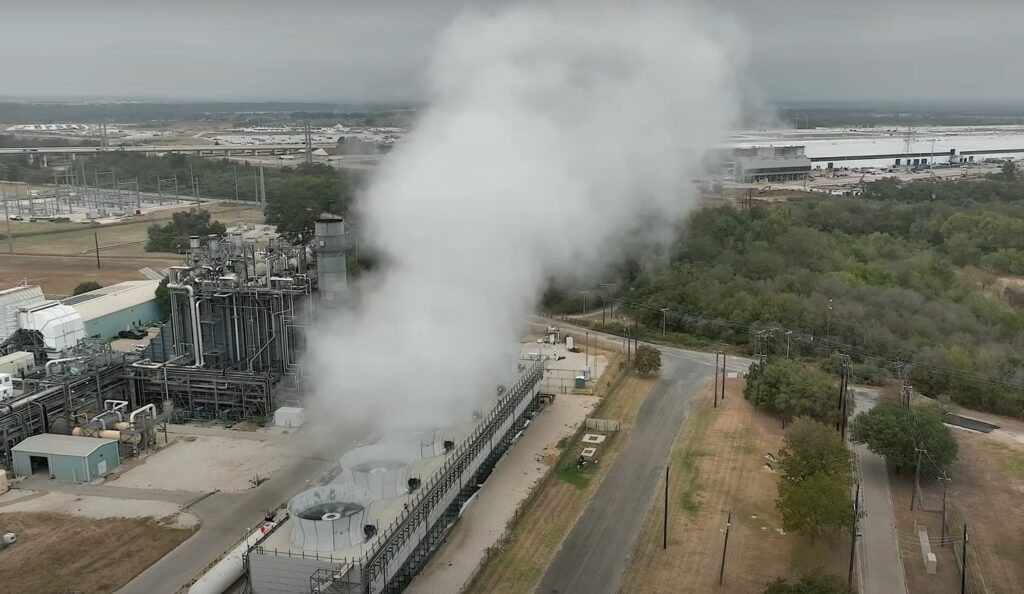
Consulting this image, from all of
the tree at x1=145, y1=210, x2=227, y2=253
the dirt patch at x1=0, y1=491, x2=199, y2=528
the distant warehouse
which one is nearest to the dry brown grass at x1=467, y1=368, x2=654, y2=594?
the dirt patch at x1=0, y1=491, x2=199, y2=528

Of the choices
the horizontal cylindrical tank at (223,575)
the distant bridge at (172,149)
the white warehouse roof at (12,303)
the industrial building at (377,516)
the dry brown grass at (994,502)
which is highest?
the distant bridge at (172,149)

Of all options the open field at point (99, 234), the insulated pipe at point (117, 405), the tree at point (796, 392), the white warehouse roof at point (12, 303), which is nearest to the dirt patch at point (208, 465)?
the insulated pipe at point (117, 405)

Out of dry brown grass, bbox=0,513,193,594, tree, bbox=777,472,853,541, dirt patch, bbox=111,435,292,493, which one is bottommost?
dry brown grass, bbox=0,513,193,594

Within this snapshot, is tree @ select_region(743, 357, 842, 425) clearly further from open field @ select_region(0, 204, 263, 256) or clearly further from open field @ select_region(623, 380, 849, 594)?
open field @ select_region(0, 204, 263, 256)

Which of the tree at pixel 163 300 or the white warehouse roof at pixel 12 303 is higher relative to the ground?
the white warehouse roof at pixel 12 303

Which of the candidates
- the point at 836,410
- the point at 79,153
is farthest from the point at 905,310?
the point at 79,153

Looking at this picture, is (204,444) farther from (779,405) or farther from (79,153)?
(79,153)

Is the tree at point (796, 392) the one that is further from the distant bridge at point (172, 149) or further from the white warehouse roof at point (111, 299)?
the distant bridge at point (172, 149)
